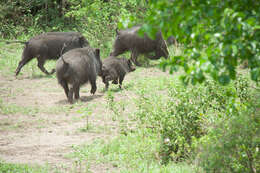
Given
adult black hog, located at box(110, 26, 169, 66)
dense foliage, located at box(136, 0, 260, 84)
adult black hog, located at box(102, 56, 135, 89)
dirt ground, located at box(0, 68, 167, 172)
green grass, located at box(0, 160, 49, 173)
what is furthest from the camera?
adult black hog, located at box(110, 26, 169, 66)

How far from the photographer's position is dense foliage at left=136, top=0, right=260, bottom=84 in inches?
96.7

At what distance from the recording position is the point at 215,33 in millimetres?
2604

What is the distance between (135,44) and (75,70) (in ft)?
14.6

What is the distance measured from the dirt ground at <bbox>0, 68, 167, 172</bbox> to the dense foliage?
8.70 ft

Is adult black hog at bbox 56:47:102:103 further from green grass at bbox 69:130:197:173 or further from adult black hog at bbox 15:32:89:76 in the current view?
green grass at bbox 69:130:197:173

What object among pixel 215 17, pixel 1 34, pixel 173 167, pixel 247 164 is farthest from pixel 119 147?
pixel 1 34

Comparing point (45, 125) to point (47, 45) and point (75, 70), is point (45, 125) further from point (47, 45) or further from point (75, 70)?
point (47, 45)

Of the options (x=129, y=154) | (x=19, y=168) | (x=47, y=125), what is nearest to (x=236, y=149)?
(x=129, y=154)

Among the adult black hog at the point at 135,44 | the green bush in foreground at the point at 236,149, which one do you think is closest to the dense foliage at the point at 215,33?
the green bush in foreground at the point at 236,149

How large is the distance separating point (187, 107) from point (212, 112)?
0.37 m

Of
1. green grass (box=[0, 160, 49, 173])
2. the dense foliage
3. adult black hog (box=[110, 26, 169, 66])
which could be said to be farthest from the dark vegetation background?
adult black hog (box=[110, 26, 169, 66])

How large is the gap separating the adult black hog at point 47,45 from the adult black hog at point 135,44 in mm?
1182

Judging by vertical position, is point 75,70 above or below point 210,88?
below

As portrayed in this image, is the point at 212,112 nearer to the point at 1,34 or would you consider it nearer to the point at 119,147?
the point at 119,147
